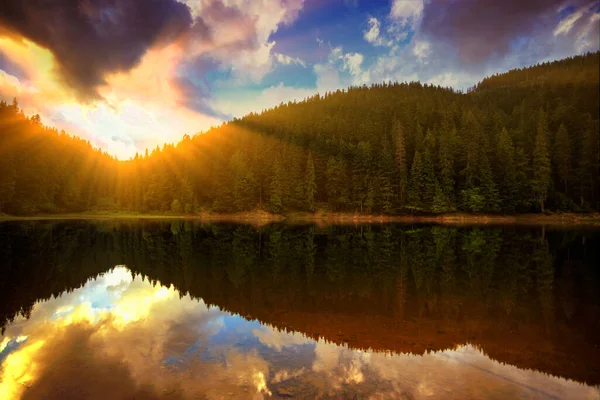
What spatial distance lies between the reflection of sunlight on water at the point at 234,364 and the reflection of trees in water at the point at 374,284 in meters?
1.14

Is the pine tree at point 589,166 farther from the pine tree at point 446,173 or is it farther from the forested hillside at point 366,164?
the pine tree at point 446,173

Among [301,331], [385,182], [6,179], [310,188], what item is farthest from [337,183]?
[6,179]

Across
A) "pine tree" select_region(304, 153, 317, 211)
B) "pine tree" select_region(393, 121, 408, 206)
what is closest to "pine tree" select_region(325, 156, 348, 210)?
"pine tree" select_region(304, 153, 317, 211)

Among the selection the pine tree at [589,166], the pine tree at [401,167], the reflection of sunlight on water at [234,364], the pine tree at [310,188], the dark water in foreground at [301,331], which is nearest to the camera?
the reflection of sunlight on water at [234,364]

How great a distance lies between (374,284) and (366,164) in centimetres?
7503

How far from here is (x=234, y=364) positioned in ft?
28.2

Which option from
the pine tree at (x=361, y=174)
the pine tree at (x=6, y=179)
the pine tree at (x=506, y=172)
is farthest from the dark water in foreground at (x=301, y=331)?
the pine tree at (x=6, y=179)

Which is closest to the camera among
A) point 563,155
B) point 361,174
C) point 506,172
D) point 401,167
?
point 563,155

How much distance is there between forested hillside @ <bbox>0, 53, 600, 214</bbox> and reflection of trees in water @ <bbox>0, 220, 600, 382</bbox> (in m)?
46.2

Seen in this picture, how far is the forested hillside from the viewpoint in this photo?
7681 centimetres

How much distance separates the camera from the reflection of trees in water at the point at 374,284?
11.4 metres

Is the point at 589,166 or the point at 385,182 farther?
the point at 385,182

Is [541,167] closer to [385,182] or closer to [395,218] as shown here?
[395,218]

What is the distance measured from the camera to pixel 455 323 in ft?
38.2
